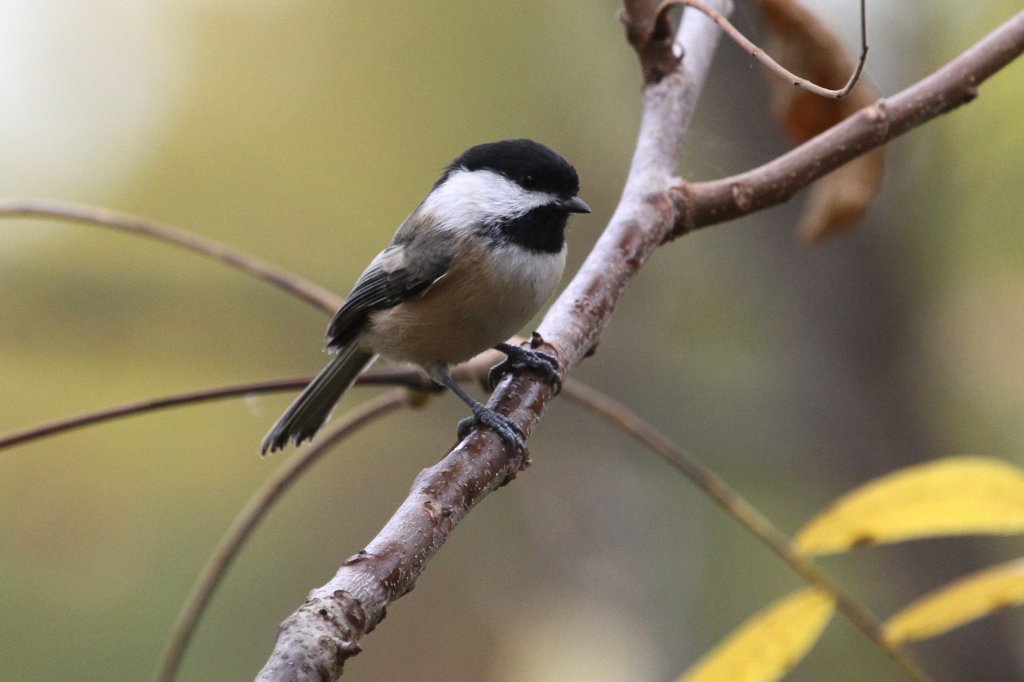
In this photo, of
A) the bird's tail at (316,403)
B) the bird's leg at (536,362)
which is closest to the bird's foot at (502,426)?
the bird's leg at (536,362)

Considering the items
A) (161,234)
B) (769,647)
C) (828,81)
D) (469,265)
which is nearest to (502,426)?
(769,647)

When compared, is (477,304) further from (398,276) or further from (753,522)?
(753,522)

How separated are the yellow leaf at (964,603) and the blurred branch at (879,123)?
0.63m

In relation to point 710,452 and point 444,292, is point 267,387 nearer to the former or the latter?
point 444,292

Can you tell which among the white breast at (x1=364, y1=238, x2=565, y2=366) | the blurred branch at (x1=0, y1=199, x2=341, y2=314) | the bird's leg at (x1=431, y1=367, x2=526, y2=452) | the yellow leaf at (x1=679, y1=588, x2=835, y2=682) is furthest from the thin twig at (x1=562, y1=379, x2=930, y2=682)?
the blurred branch at (x1=0, y1=199, x2=341, y2=314)

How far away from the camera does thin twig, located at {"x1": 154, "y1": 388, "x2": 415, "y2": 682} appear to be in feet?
4.75

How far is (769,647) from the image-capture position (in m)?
1.31

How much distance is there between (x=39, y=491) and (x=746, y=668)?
2.39m

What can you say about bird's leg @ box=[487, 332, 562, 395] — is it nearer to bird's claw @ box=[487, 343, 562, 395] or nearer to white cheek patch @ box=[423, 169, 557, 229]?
bird's claw @ box=[487, 343, 562, 395]

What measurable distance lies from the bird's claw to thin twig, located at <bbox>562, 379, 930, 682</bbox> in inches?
4.0

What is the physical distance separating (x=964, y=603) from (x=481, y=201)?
1.04 m

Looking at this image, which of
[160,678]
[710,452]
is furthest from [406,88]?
[160,678]

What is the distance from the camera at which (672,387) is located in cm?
373

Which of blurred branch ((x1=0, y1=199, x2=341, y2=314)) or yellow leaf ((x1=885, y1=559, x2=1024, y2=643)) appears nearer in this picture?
yellow leaf ((x1=885, y1=559, x2=1024, y2=643))
